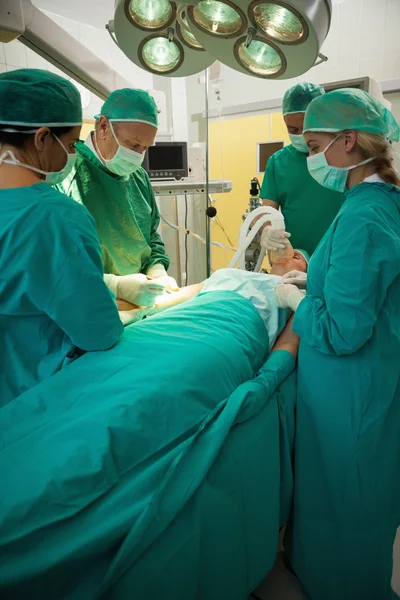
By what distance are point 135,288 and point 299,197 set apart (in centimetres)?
99

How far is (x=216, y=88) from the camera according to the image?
366 centimetres

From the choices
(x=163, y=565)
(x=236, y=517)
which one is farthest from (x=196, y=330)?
(x=163, y=565)

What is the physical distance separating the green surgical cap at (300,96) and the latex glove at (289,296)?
89cm

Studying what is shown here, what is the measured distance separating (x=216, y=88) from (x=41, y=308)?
10.9 feet

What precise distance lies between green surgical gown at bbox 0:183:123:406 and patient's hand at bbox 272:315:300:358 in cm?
67

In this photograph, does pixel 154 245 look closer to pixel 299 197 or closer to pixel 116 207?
pixel 116 207

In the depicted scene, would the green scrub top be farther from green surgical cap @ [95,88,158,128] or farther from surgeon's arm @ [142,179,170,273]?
green surgical cap @ [95,88,158,128]

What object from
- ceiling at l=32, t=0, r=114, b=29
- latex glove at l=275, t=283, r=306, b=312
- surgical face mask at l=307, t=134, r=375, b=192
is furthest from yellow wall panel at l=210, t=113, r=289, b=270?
A: surgical face mask at l=307, t=134, r=375, b=192

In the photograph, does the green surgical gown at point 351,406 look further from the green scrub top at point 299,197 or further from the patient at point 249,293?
the green scrub top at point 299,197

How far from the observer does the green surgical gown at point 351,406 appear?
0.99m

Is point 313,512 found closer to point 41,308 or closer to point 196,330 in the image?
point 196,330

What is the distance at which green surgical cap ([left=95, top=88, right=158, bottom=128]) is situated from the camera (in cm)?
159

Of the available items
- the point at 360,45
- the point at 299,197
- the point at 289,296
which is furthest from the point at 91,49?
the point at 289,296

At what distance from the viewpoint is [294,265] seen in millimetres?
1968
